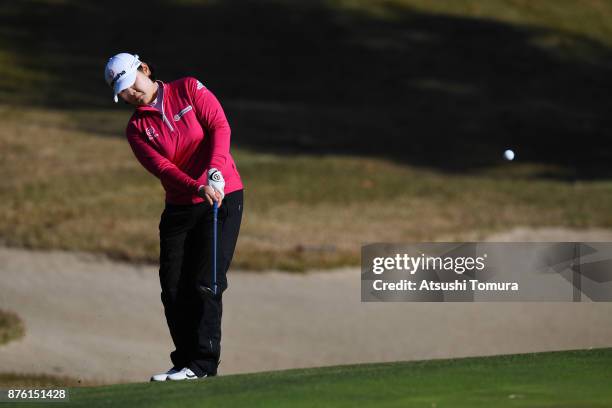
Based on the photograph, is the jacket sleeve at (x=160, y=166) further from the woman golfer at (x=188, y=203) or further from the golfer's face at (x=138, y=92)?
the golfer's face at (x=138, y=92)

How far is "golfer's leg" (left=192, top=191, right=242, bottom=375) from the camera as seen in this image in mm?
6973

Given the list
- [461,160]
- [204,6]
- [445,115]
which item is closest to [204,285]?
[461,160]

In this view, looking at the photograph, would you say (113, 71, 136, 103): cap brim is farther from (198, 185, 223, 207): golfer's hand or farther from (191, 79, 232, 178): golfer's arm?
(198, 185, 223, 207): golfer's hand

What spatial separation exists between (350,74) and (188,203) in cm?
2178

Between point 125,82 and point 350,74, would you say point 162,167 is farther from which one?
point 350,74

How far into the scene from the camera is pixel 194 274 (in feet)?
22.9

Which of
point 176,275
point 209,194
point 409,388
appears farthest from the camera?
point 176,275

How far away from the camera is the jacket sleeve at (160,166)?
22.2 ft

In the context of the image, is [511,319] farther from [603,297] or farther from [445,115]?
[445,115]

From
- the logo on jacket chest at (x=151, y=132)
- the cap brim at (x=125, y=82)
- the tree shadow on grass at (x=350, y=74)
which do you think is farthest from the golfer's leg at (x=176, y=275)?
the tree shadow on grass at (x=350, y=74)

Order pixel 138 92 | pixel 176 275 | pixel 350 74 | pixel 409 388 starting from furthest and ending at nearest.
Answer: pixel 350 74 < pixel 176 275 < pixel 138 92 < pixel 409 388

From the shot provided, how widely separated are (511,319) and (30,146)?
34.4 feet

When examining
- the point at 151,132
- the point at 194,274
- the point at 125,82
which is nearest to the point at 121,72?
the point at 125,82

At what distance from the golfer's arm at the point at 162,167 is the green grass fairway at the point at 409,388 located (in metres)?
1.05
